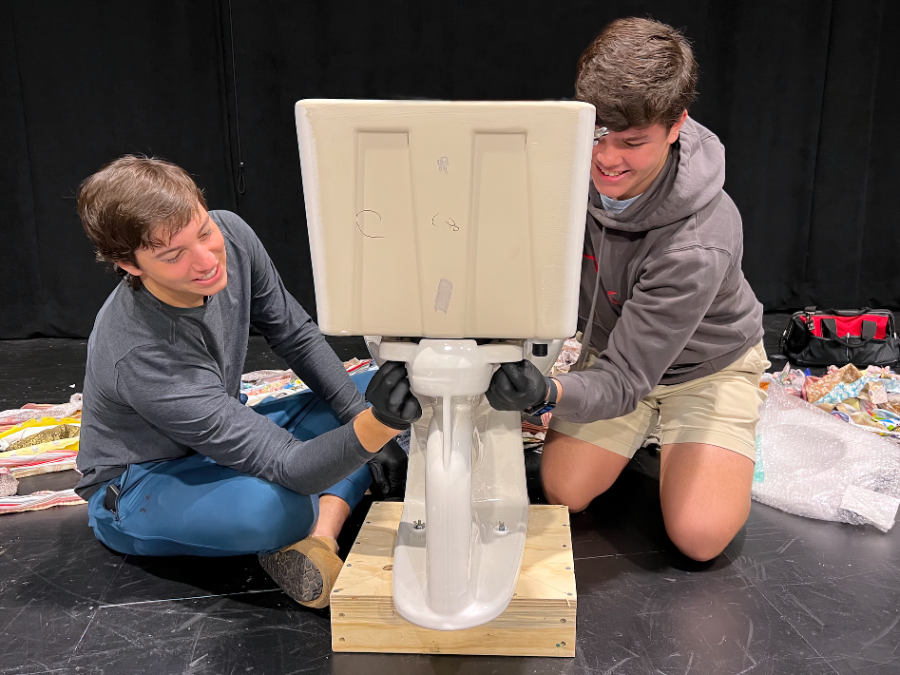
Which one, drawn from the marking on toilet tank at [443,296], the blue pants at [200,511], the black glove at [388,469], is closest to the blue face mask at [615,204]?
the marking on toilet tank at [443,296]

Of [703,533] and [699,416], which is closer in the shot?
[703,533]

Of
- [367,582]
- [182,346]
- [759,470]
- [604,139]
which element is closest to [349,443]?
[367,582]

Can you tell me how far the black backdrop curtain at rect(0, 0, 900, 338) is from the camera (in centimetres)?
308

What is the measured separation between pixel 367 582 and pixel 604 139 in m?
0.82

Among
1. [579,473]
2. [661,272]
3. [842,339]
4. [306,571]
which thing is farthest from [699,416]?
[842,339]

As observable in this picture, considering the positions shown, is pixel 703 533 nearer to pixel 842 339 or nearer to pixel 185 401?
pixel 185 401

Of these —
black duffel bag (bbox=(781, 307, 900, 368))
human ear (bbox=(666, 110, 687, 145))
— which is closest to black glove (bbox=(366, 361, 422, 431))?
human ear (bbox=(666, 110, 687, 145))

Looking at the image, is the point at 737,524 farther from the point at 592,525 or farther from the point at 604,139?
the point at 604,139

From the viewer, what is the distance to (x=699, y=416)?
1562 millimetres

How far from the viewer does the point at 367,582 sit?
1.23 metres

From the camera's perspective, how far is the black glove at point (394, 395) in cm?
107

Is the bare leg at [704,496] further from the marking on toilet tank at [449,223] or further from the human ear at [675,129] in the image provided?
the marking on toilet tank at [449,223]

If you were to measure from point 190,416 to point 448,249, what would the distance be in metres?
0.57

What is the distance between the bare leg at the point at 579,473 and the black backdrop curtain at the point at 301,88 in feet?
6.64
